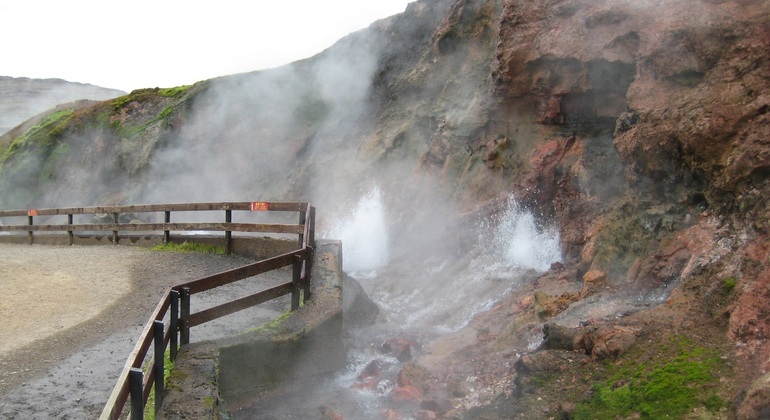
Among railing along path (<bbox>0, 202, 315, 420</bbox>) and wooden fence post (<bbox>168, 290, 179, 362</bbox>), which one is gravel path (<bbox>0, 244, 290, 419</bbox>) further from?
wooden fence post (<bbox>168, 290, 179, 362</bbox>)

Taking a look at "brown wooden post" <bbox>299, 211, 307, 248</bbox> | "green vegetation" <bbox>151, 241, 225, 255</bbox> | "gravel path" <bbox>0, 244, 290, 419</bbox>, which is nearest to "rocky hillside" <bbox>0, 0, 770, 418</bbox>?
"brown wooden post" <bbox>299, 211, 307, 248</bbox>

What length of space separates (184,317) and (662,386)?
4014mm

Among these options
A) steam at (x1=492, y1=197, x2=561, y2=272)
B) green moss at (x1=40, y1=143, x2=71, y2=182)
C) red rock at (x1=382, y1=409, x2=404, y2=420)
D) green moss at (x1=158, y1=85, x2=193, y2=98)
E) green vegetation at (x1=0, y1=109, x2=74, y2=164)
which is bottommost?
red rock at (x1=382, y1=409, x2=404, y2=420)

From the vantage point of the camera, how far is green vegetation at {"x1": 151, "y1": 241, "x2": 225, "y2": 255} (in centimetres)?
1060

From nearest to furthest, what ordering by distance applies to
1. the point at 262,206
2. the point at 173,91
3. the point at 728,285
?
the point at 728,285, the point at 262,206, the point at 173,91

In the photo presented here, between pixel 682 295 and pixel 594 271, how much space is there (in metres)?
2.10

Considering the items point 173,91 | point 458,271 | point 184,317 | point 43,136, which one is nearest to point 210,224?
point 458,271

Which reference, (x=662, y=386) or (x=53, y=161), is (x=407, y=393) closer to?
(x=662, y=386)

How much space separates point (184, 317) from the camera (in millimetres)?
5359

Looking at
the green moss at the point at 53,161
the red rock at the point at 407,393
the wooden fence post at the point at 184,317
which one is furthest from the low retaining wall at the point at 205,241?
the green moss at the point at 53,161

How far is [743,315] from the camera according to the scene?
4.81m

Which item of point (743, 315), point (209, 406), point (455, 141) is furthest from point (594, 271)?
point (455, 141)

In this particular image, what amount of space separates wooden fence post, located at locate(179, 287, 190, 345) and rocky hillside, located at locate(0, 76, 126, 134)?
47992 millimetres

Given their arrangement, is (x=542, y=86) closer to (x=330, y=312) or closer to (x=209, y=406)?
(x=330, y=312)
